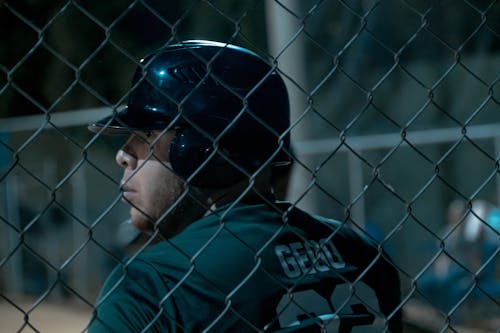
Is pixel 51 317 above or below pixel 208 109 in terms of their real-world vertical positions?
below

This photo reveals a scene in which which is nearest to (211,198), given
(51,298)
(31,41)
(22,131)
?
(22,131)

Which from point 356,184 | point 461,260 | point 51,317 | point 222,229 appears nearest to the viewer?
point 222,229

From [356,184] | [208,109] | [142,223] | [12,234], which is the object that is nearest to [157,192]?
[142,223]

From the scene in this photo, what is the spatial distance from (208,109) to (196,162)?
0.17 metres

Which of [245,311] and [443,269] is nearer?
[245,311]

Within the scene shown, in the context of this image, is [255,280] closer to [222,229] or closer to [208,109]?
[222,229]

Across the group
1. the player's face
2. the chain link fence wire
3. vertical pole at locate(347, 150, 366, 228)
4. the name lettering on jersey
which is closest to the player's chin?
the player's face

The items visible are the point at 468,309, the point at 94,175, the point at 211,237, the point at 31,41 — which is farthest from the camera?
the point at 31,41

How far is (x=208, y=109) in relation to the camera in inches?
107

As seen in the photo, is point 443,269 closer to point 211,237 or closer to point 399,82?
point 399,82

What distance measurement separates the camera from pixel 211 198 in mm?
2725

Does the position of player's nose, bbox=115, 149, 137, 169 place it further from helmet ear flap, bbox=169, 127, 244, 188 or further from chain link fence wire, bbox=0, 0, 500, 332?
chain link fence wire, bbox=0, 0, 500, 332

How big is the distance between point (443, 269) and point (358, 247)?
236 inches

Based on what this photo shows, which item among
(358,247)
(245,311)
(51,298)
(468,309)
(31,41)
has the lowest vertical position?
(51,298)
